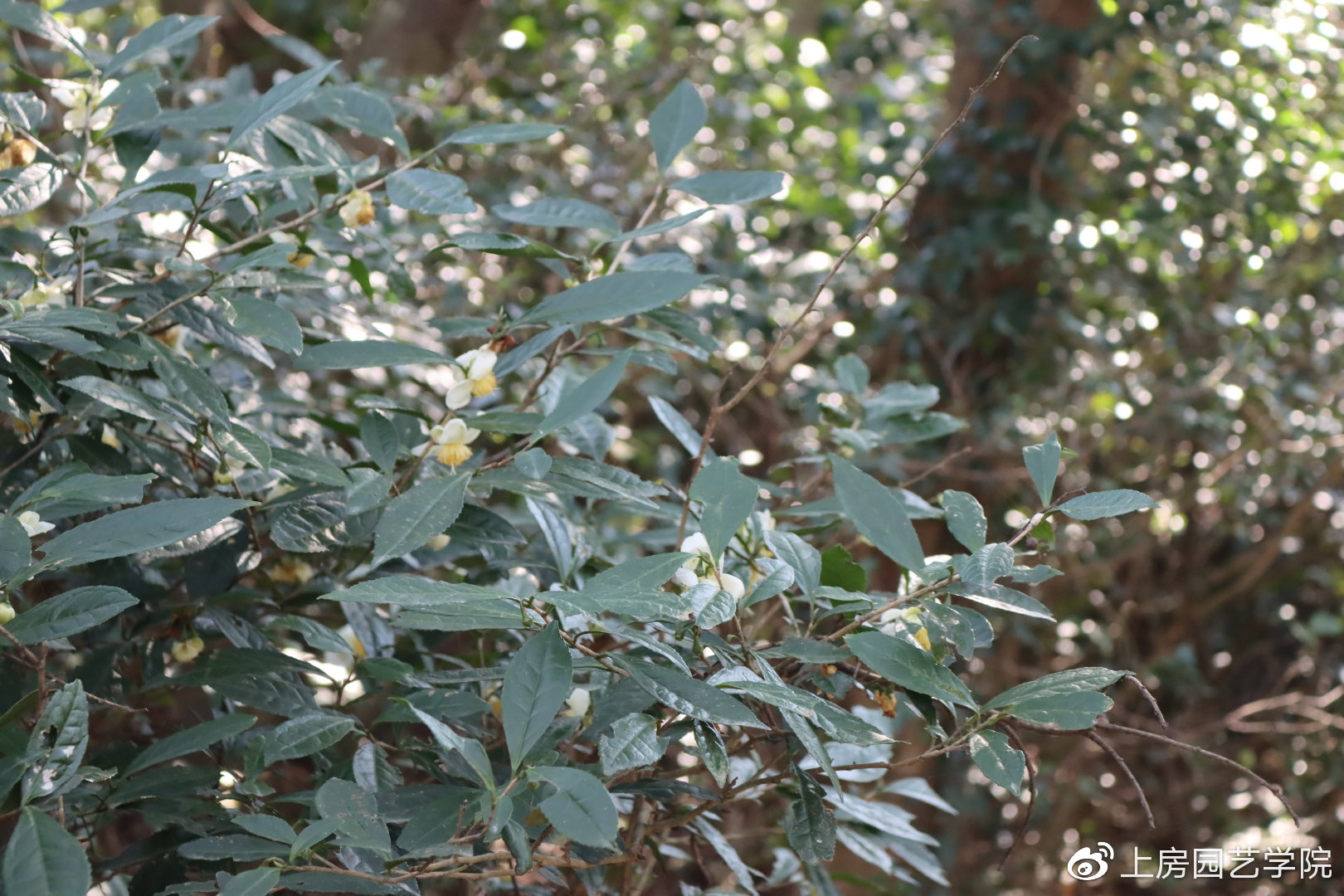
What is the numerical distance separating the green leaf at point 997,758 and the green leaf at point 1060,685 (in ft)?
0.06

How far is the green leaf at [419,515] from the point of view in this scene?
62 centimetres

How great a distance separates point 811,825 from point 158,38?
76 cm

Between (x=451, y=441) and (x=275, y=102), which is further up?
(x=275, y=102)

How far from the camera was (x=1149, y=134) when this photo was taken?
6.84 ft

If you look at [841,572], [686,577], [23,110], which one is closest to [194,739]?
[686,577]

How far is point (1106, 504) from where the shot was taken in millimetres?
634

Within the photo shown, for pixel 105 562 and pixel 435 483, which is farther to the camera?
pixel 105 562

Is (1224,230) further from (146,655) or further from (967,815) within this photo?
(146,655)

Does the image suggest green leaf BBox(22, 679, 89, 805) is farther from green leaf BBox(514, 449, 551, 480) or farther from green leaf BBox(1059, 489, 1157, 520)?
green leaf BBox(1059, 489, 1157, 520)

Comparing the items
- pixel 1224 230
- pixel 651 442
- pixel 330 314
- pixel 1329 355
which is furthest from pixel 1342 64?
pixel 330 314

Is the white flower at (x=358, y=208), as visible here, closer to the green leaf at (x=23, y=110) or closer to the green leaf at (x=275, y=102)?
the green leaf at (x=275, y=102)

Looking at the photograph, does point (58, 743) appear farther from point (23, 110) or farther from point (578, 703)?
point (23, 110)

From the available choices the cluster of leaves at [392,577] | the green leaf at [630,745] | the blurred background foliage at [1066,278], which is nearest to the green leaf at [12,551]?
the cluster of leaves at [392,577]

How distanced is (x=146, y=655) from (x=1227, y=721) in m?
2.14
